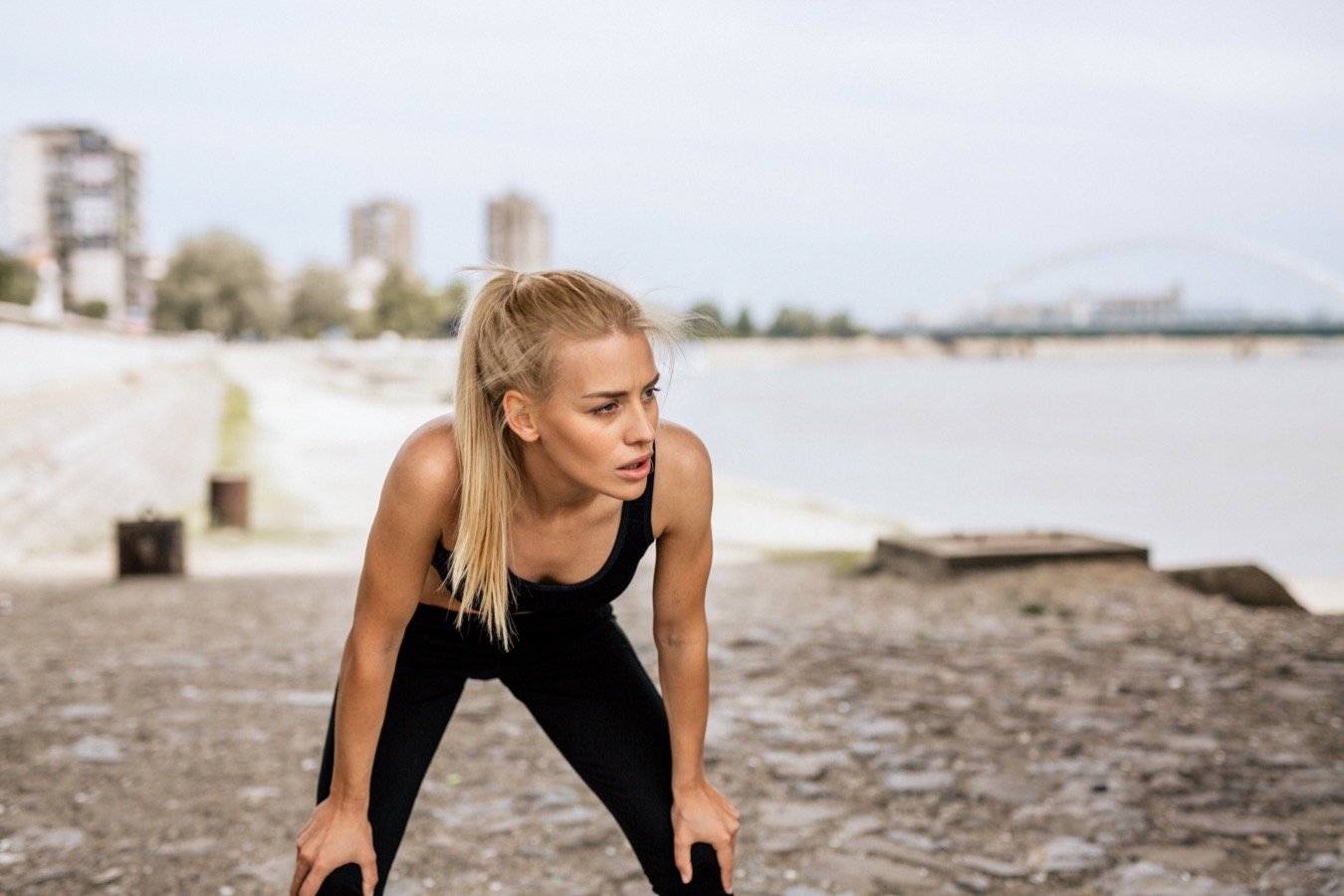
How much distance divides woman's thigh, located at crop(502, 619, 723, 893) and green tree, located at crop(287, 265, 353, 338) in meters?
114

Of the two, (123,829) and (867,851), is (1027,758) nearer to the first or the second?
(867,851)

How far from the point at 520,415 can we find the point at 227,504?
1248 cm

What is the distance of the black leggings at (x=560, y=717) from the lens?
239 centimetres

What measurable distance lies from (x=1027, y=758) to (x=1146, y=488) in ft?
115

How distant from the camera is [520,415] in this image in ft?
7.23

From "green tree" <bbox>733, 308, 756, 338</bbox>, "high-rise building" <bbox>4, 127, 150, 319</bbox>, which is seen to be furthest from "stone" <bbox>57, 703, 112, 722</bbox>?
"green tree" <bbox>733, 308, 756, 338</bbox>

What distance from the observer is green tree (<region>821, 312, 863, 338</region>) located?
141250 mm

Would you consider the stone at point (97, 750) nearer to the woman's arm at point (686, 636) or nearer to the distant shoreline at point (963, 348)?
the woman's arm at point (686, 636)

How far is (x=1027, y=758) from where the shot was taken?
16.3 ft

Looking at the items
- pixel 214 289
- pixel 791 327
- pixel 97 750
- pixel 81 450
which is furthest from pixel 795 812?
pixel 791 327

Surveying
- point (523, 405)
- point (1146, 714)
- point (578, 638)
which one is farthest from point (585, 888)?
point (1146, 714)

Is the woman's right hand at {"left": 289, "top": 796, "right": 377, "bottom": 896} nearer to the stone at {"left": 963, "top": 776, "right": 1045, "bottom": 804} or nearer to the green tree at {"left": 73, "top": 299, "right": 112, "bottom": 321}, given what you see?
the stone at {"left": 963, "top": 776, "right": 1045, "bottom": 804}

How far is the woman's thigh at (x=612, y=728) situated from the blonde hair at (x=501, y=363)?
0.28m

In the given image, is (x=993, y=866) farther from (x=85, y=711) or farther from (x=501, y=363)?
(x=85, y=711)
